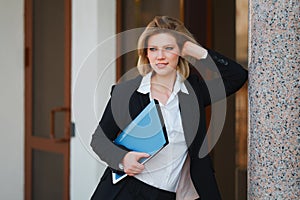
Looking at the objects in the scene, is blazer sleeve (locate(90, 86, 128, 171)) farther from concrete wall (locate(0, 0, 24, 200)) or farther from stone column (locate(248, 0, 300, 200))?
concrete wall (locate(0, 0, 24, 200))

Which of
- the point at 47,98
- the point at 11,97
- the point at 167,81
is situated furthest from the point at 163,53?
the point at 11,97

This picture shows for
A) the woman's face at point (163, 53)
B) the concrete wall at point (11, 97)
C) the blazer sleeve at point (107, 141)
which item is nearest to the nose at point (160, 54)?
the woman's face at point (163, 53)

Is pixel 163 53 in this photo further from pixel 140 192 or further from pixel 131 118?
pixel 140 192

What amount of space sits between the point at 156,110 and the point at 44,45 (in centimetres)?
280

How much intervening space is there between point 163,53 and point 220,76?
0.31m

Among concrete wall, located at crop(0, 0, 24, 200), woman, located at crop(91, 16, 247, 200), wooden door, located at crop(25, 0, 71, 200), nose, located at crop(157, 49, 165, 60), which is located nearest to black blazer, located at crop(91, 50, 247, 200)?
woman, located at crop(91, 16, 247, 200)

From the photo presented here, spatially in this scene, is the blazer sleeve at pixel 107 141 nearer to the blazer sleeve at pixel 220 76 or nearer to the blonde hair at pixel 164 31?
the blonde hair at pixel 164 31

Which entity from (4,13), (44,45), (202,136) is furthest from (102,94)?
(4,13)

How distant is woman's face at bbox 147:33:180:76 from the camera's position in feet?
6.66

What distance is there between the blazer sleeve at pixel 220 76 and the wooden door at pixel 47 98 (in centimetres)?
218

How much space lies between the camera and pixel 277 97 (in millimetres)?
2037

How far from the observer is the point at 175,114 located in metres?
2.07

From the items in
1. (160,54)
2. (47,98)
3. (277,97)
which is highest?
(160,54)

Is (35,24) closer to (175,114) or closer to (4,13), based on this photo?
(4,13)
